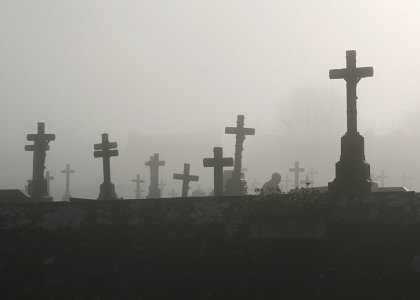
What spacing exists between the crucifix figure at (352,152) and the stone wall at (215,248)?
1716 millimetres

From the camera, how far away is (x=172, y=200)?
7891 mm

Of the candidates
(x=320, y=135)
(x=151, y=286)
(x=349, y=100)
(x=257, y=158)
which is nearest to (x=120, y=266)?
(x=151, y=286)

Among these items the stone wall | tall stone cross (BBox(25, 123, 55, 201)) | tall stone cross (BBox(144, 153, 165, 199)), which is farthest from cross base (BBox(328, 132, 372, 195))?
tall stone cross (BBox(144, 153, 165, 199))

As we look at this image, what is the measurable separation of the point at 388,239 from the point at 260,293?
1807mm

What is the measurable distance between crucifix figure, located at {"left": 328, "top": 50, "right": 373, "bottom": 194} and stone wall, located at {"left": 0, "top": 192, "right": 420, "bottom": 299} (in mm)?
1716

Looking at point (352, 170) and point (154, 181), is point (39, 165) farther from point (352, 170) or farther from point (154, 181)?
point (352, 170)

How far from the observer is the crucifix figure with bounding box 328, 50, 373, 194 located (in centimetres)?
923

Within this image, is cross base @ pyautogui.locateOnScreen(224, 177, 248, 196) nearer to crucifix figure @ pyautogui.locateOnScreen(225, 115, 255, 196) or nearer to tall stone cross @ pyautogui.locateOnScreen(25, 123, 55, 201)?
crucifix figure @ pyautogui.locateOnScreen(225, 115, 255, 196)

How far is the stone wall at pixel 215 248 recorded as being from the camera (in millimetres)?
7094

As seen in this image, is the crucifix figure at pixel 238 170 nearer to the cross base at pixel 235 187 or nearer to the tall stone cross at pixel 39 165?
the cross base at pixel 235 187

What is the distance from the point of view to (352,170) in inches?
365

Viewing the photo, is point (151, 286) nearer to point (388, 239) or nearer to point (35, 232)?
point (35, 232)

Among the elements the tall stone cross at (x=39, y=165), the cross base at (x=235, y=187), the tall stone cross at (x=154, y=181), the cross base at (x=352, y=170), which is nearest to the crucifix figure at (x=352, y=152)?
the cross base at (x=352, y=170)

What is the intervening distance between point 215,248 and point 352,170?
10.1ft
